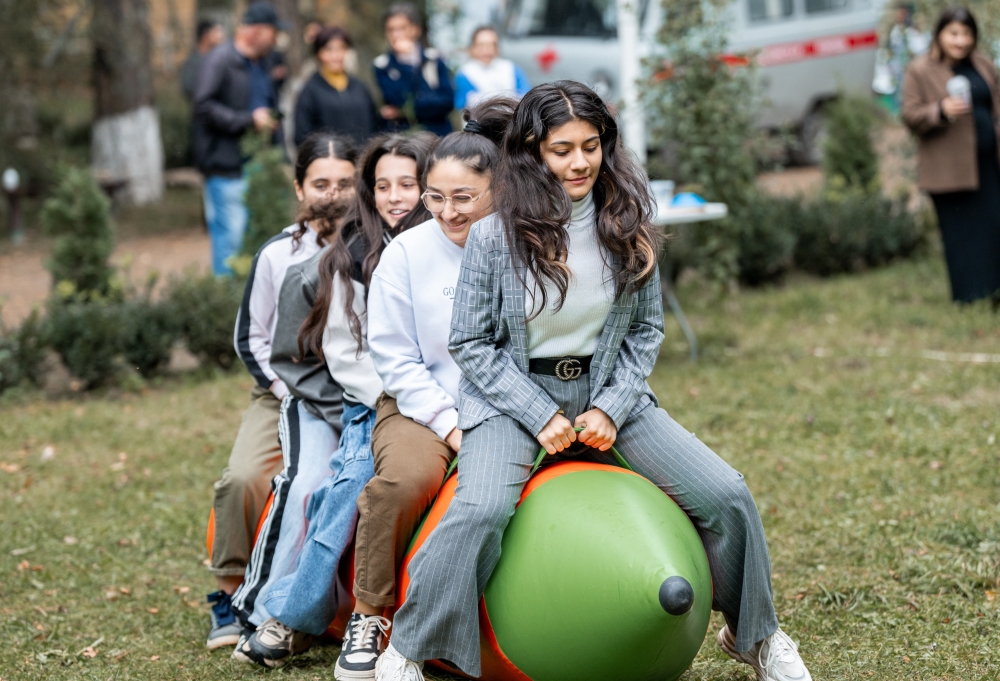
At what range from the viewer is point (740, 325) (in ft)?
28.2

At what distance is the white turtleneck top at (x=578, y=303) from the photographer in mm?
3225

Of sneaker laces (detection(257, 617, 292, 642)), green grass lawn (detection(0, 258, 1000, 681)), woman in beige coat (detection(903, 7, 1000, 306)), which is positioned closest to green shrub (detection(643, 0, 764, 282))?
green grass lawn (detection(0, 258, 1000, 681))

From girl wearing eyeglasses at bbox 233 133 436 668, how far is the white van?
29.4ft

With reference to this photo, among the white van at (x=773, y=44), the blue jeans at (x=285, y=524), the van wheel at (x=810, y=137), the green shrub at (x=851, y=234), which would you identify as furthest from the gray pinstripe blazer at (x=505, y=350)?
the van wheel at (x=810, y=137)

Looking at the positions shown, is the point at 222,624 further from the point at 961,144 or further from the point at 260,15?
the point at 961,144

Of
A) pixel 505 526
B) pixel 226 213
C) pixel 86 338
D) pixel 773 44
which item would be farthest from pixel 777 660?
pixel 773 44

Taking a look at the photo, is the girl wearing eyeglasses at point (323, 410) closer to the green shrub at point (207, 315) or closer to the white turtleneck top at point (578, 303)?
the white turtleneck top at point (578, 303)

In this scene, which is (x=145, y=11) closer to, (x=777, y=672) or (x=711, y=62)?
(x=711, y=62)

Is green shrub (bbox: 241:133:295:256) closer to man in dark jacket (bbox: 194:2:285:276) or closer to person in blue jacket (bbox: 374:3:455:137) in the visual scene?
man in dark jacket (bbox: 194:2:285:276)

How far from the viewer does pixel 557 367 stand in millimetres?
3271

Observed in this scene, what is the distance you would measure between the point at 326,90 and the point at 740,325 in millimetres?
3648

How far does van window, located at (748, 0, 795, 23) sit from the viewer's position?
14039 mm

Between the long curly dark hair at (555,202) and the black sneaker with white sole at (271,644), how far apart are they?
4.77 feet

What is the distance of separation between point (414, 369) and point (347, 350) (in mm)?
461
